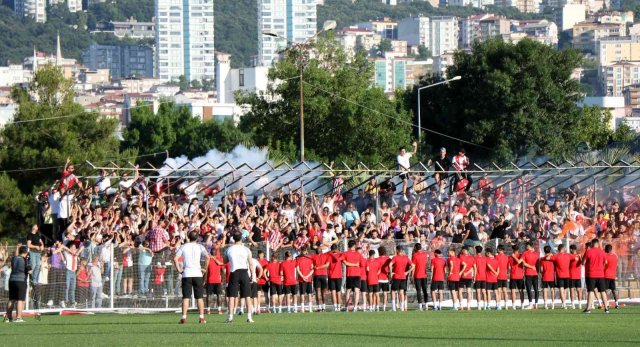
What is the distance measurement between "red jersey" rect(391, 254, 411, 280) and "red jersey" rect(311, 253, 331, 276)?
1620mm

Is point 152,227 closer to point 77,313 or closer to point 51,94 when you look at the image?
point 77,313

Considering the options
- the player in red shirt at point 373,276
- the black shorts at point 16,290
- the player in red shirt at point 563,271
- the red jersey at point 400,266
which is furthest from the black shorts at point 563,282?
A: the black shorts at point 16,290

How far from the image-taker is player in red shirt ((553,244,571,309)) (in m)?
34.2

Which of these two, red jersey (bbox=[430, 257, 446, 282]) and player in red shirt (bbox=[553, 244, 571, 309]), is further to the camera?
red jersey (bbox=[430, 257, 446, 282])

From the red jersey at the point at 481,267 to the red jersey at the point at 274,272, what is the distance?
15.9ft

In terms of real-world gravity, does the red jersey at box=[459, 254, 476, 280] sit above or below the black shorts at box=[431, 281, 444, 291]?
above

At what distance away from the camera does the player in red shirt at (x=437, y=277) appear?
114ft

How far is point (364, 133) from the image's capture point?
7944 centimetres

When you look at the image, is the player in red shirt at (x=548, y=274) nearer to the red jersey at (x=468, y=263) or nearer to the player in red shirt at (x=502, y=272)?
the player in red shirt at (x=502, y=272)

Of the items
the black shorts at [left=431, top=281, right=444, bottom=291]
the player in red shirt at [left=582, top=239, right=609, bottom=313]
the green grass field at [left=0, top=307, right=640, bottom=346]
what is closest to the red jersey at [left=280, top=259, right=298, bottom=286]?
the green grass field at [left=0, top=307, right=640, bottom=346]

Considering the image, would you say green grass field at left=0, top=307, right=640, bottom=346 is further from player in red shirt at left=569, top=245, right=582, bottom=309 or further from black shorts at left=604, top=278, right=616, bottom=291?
player in red shirt at left=569, top=245, right=582, bottom=309

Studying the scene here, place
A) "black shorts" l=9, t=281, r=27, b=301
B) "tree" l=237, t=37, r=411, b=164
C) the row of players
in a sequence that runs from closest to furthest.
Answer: "black shorts" l=9, t=281, r=27, b=301, the row of players, "tree" l=237, t=37, r=411, b=164

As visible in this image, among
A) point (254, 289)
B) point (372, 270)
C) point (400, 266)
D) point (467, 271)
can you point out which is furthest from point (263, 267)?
point (467, 271)

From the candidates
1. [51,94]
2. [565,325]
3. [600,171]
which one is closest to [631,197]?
[600,171]
